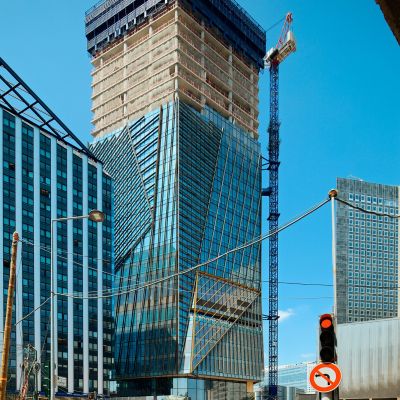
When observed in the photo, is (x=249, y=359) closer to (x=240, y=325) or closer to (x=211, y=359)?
(x=240, y=325)

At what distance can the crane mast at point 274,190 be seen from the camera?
472ft

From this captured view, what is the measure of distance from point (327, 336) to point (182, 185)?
109 m

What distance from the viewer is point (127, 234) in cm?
12962

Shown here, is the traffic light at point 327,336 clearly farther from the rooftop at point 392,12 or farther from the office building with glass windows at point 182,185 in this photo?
the office building with glass windows at point 182,185

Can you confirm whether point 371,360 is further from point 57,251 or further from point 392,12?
point 57,251

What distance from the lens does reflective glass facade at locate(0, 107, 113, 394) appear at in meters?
98.1

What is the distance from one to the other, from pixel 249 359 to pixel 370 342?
323 feet

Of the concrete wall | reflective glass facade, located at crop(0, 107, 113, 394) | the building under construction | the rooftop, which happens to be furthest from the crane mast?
the rooftop

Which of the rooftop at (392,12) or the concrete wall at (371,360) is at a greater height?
the rooftop at (392,12)

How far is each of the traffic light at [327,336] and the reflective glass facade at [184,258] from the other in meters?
99.4

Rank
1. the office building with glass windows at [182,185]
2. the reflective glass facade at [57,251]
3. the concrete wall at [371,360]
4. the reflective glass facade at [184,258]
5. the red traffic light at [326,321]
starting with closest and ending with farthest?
Result: the red traffic light at [326,321]
the concrete wall at [371,360]
the reflective glass facade at [57,251]
the reflective glass facade at [184,258]
the office building with glass windows at [182,185]

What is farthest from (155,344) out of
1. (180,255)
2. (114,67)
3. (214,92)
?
(114,67)

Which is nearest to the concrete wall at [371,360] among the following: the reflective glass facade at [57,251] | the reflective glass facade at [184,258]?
the reflective glass facade at [57,251]

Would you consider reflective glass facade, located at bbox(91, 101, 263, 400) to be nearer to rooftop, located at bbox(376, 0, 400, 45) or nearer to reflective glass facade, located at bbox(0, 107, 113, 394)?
reflective glass facade, located at bbox(0, 107, 113, 394)
